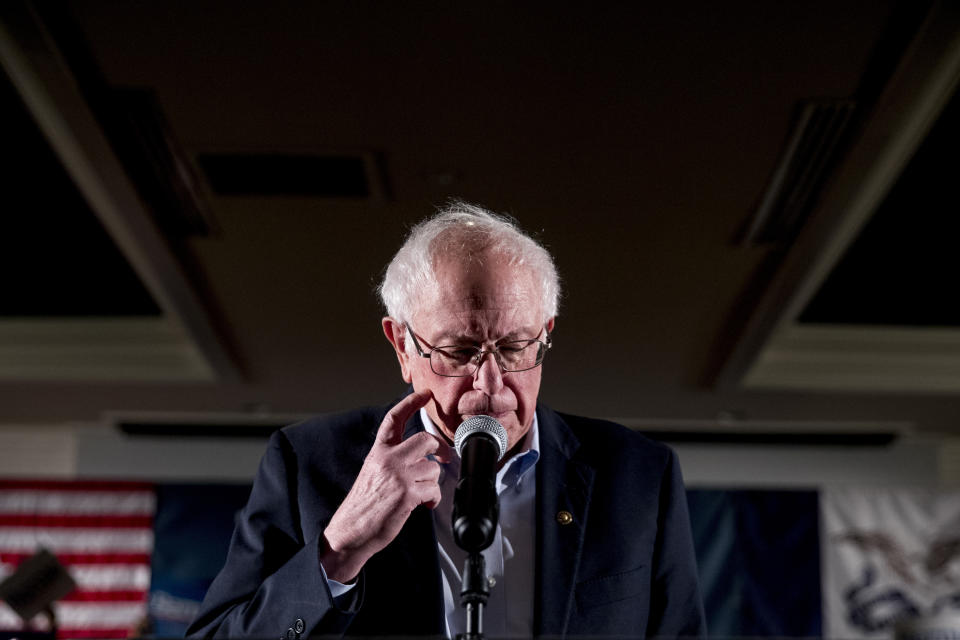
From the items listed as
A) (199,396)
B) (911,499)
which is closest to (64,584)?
(199,396)

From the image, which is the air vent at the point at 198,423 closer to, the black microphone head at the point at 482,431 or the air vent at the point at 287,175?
the air vent at the point at 287,175

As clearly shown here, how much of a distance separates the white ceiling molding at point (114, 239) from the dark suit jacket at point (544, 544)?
190cm

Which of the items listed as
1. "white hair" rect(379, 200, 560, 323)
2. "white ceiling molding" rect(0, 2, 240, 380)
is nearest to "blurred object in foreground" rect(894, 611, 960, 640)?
"white hair" rect(379, 200, 560, 323)

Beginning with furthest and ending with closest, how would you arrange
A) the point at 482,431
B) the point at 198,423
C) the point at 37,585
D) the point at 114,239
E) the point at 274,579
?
the point at 198,423 → the point at 114,239 → the point at 37,585 → the point at 274,579 → the point at 482,431

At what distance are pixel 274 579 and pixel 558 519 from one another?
0.41 metres

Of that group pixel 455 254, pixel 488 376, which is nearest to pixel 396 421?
pixel 488 376

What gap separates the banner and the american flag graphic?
4315 mm

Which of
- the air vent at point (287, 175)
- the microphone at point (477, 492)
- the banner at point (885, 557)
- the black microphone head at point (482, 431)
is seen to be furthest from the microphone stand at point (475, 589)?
the banner at point (885, 557)

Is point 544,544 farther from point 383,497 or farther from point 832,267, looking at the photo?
point 832,267

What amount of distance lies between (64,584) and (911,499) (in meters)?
5.56

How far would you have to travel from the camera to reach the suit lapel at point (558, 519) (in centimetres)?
143

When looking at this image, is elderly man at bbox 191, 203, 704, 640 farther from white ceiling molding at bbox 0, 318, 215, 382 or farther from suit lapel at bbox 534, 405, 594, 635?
white ceiling molding at bbox 0, 318, 215, 382

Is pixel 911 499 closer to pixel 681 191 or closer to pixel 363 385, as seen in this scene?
pixel 363 385

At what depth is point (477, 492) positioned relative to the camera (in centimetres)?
108
